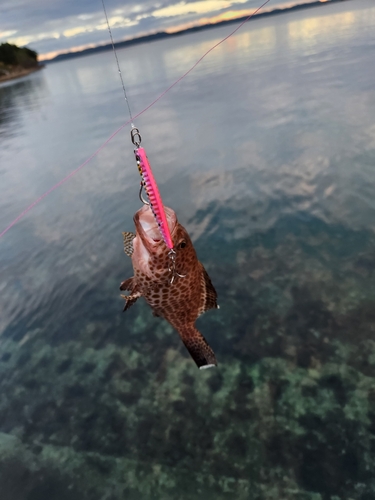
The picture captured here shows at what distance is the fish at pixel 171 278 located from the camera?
3406 mm

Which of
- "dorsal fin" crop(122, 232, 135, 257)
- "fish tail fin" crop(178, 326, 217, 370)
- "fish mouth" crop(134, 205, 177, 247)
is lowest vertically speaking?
"fish tail fin" crop(178, 326, 217, 370)

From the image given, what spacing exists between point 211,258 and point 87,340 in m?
3.80

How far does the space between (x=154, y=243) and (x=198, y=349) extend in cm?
191

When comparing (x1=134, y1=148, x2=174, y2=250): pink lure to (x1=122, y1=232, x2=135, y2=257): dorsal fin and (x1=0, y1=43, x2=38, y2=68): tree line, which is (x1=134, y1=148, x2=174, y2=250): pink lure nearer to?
(x1=122, y1=232, x2=135, y2=257): dorsal fin

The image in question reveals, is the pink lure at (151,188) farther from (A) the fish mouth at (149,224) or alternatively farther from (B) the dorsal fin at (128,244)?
(B) the dorsal fin at (128,244)

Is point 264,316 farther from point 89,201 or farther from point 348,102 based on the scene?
point 348,102

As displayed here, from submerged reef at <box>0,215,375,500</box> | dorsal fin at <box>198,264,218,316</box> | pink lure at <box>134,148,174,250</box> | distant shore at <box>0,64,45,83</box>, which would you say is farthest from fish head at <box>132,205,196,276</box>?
distant shore at <box>0,64,45,83</box>

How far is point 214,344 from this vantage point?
7219mm

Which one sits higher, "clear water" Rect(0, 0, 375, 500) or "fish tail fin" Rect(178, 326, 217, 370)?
"fish tail fin" Rect(178, 326, 217, 370)

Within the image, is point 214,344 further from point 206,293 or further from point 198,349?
point 206,293

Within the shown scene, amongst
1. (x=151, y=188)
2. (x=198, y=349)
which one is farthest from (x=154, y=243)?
(x=198, y=349)

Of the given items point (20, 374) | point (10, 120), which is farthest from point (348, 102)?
point (10, 120)

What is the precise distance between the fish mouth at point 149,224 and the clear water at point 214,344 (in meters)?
3.89

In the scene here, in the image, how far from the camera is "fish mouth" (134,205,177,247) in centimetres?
325
